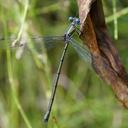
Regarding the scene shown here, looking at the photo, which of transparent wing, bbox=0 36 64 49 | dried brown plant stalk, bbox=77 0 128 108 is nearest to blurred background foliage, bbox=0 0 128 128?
transparent wing, bbox=0 36 64 49

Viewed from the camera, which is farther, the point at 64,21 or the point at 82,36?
the point at 64,21

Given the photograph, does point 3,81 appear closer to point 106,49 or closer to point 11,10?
point 11,10

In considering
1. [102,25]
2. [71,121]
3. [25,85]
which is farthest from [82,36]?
[25,85]

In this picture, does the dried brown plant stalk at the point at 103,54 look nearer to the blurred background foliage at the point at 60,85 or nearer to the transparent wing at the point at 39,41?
the transparent wing at the point at 39,41

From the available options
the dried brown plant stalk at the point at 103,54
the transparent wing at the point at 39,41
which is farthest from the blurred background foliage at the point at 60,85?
the dried brown plant stalk at the point at 103,54

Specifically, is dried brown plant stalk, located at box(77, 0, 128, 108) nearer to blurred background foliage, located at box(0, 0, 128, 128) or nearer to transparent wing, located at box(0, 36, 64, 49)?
transparent wing, located at box(0, 36, 64, 49)

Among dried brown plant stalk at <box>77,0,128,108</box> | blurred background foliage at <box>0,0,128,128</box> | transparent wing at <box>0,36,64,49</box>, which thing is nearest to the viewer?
dried brown plant stalk at <box>77,0,128,108</box>

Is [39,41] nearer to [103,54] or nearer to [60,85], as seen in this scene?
[60,85]

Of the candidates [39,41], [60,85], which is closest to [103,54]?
[39,41]
